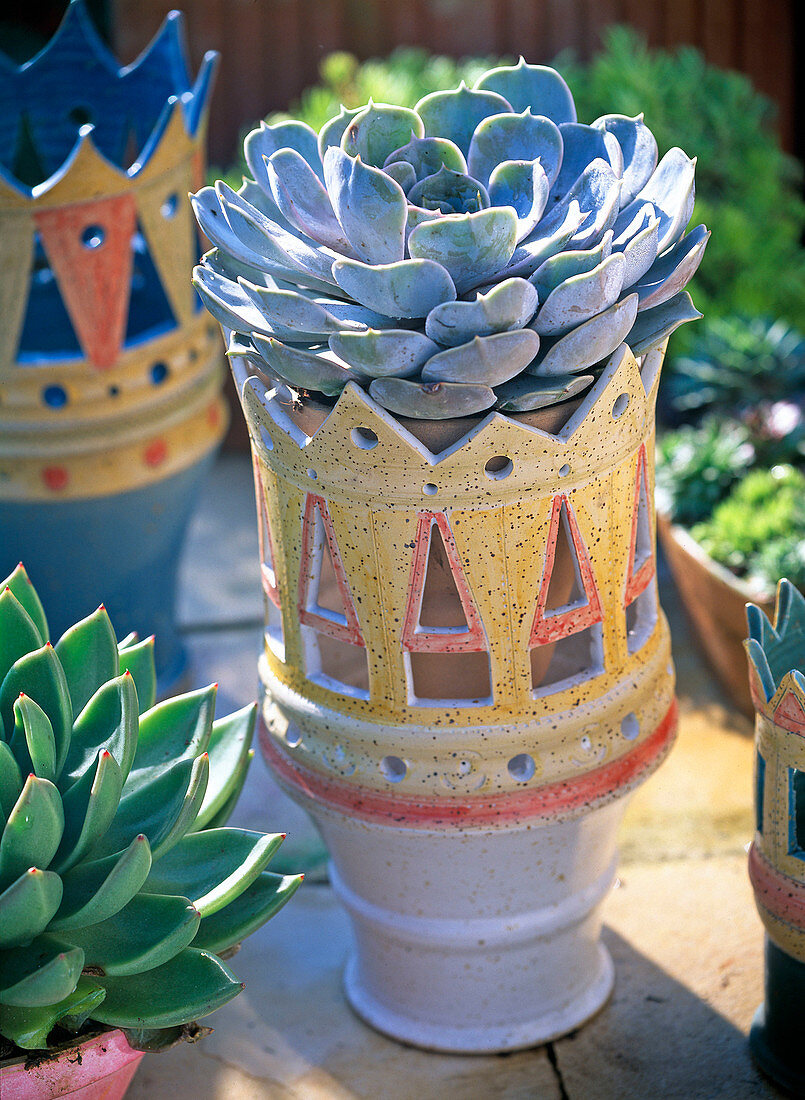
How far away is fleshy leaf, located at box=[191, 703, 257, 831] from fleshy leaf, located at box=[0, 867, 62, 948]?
30 cm

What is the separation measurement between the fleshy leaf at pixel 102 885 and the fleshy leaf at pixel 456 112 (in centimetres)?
89

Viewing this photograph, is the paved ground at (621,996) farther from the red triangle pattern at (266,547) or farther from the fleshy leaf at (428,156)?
the fleshy leaf at (428,156)

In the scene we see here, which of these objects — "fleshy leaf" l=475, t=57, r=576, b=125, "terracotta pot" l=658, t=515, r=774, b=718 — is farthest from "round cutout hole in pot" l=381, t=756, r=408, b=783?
"terracotta pot" l=658, t=515, r=774, b=718

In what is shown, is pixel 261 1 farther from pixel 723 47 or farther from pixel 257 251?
pixel 257 251

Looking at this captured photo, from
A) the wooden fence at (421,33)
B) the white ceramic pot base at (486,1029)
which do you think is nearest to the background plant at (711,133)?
the wooden fence at (421,33)

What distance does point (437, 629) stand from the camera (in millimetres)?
1445

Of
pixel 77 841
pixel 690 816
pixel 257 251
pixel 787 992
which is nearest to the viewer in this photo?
pixel 77 841

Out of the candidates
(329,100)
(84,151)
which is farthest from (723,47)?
(84,151)

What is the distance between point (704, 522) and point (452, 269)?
1427 mm

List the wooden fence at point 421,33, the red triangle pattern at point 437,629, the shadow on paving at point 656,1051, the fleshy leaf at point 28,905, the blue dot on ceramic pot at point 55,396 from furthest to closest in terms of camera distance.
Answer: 1. the wooden fence at point 421,33
2. the blue dot on ceramic pot at point 55,396
3. the shadow on paving at point 656,1051
4. the red triangle pattern at point 437,629
5. the fleshy leaf at point 28,905

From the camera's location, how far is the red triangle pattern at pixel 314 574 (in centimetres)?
144

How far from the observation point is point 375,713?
58.2 inches

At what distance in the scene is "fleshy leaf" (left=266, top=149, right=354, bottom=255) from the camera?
1406mm

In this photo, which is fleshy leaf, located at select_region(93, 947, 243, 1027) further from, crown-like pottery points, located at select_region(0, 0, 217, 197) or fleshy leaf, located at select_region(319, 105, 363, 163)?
crown-like pottery points, located at select_region(0, 0, 217, 197)
